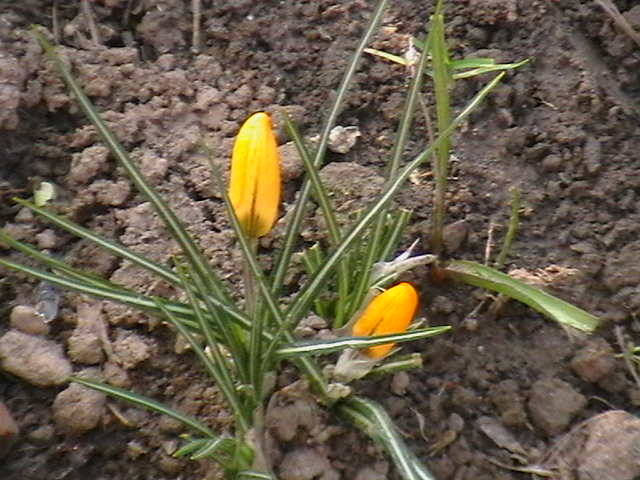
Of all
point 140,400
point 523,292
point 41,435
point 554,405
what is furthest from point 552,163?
point 41,435

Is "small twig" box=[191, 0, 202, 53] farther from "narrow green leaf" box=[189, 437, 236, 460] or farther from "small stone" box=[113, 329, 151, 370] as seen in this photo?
"narrow green leaf" box=[189, 437, 236, 460]

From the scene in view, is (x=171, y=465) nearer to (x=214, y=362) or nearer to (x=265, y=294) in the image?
(x=214, y=362)

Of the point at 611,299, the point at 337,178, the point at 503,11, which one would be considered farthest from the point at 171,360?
the point at 503,11

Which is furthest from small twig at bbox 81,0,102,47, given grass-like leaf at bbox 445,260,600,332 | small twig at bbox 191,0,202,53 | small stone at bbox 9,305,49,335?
grass-like leaf at bbox 445,260,600,332

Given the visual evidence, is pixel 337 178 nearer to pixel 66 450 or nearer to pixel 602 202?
pixel 602 202

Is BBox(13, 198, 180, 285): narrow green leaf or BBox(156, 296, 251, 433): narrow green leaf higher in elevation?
BBox(13, 198, 180, 285): narrow green leaf

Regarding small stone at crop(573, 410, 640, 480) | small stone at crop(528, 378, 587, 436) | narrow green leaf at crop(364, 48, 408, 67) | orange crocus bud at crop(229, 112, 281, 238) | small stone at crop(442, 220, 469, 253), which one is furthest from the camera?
narrow green leaf at crop(364, 48, 408, 67)
